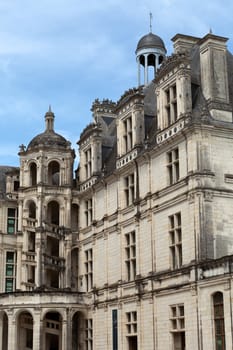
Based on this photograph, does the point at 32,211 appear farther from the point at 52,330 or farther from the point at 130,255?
the point at 130,255

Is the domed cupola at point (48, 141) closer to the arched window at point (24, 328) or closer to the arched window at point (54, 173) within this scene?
the arched window at point (54, 173)

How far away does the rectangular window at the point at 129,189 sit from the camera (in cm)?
3212

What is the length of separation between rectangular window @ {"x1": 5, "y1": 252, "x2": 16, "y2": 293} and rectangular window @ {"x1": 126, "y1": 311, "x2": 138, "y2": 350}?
11.6 m

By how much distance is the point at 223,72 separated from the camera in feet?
94.1

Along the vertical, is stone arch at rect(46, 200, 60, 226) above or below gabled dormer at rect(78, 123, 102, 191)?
below

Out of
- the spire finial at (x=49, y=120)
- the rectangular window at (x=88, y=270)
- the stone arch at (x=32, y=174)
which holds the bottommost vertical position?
the rectangular window at (x=88, y=270)

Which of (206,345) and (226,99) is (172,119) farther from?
(206,345)

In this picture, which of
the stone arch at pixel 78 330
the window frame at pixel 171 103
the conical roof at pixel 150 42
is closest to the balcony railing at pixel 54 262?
the stone arch at pixel 78 330

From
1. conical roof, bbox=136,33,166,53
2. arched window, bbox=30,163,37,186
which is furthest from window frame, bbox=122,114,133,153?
conical roof, bbox=136,33,166,53

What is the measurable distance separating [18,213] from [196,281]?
58.4 ft

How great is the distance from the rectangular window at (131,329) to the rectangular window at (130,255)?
68.6 inches

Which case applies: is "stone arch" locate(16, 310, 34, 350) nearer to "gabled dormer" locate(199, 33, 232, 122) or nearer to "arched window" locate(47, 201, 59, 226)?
"arched window" locate(47, 201, 59, 226)

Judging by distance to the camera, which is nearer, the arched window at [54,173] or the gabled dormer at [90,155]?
the gabled dormer at [90,155]

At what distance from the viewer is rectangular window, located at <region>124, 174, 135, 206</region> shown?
105 feet
